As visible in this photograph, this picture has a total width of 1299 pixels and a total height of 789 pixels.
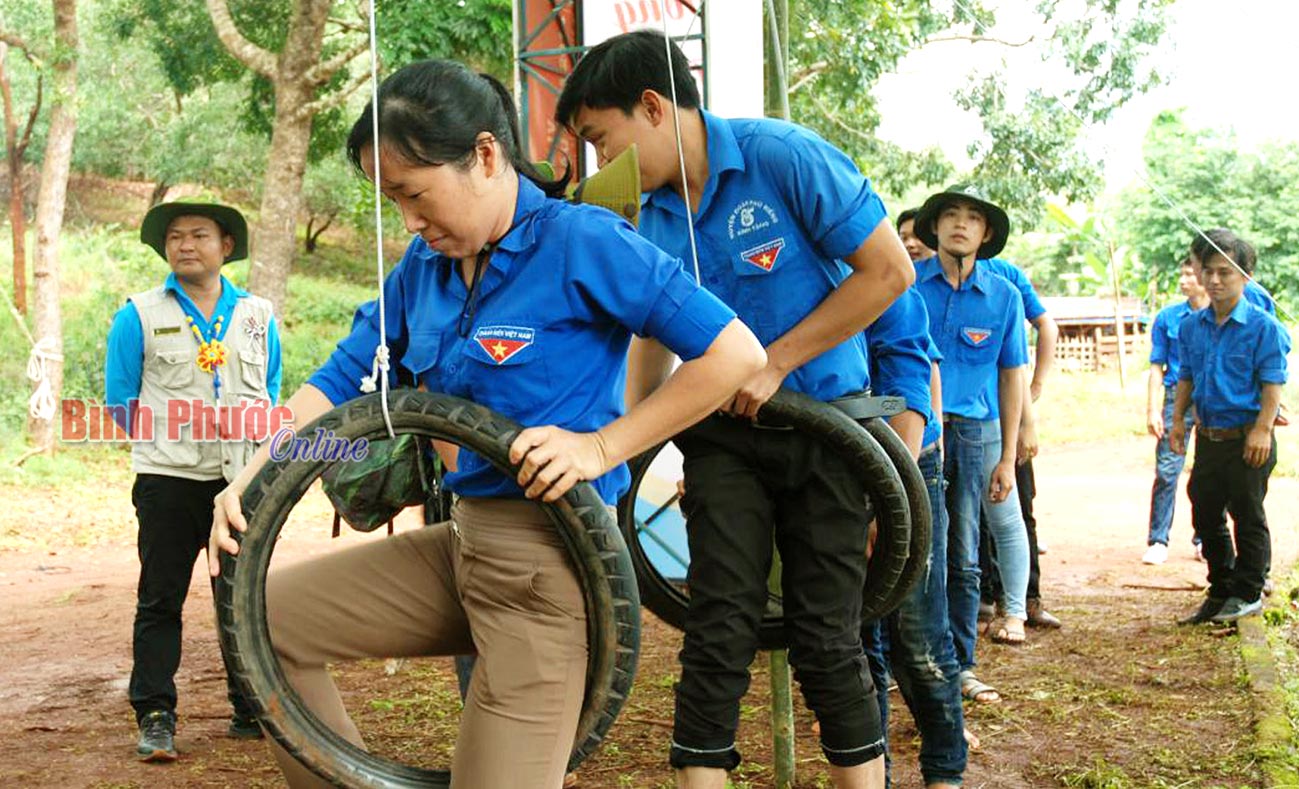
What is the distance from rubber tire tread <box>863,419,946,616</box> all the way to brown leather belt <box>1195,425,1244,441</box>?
3630 millimetres

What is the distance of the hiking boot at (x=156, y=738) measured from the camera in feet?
14.6

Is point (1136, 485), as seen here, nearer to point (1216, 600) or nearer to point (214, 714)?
point (1216, 600)

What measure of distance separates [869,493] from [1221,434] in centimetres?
383

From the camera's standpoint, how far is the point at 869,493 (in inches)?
118

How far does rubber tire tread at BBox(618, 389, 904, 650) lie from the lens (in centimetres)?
286

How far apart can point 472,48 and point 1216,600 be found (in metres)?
7.64

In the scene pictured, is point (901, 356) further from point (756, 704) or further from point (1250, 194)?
point (1250, 194)

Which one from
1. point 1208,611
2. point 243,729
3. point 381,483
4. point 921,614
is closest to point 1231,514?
point 1208,611

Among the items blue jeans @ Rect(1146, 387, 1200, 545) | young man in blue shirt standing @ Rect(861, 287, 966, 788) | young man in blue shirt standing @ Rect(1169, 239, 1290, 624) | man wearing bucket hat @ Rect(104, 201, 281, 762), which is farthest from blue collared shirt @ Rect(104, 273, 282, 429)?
blue jeans @ Rect(1146, 387, 1200, 545)

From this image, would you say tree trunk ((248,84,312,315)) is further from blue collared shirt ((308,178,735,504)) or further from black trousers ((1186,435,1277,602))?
blue collared shirt ((308,178,735,504))

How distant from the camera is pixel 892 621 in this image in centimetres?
361

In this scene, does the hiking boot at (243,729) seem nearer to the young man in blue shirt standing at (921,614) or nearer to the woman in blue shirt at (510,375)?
the young man in blue shirt standing at (921,614)

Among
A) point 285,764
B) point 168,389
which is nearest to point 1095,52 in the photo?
point 168,389

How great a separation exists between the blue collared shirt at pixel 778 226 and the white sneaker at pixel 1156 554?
19.5 feet
